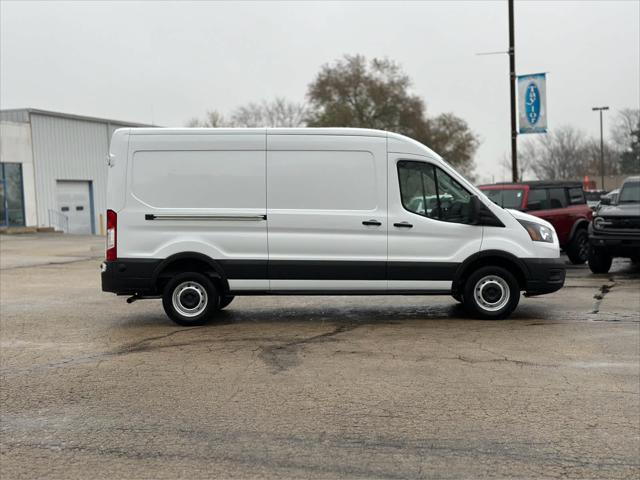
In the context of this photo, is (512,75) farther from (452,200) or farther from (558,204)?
(452,200)

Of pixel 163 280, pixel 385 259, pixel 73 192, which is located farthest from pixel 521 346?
pixel 73 192

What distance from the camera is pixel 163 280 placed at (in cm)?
870

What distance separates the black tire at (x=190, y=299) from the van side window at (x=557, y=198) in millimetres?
9405

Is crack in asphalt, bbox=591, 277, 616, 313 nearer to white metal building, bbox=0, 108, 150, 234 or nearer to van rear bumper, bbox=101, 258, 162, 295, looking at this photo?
van rear bumper, bbox=101, 258, 162, 295

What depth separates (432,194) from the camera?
8680 millimetres

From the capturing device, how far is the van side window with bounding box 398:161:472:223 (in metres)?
8.63

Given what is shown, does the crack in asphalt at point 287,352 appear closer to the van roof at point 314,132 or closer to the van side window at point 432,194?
the van side window at point 432,194

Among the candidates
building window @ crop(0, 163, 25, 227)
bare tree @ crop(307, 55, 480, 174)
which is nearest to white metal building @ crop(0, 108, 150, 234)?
building window @ crop(0, 163, 25, 227)

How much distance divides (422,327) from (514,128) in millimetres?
13875

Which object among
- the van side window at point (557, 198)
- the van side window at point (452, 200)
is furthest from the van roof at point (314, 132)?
the van side window at point (557, 198)

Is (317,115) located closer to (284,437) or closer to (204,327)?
(204,327)

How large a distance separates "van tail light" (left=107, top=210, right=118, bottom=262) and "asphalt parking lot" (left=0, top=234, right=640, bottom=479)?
38.7 inches

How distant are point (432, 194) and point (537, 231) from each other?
1.45 m

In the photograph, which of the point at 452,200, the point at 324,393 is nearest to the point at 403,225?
the point at 452,200
